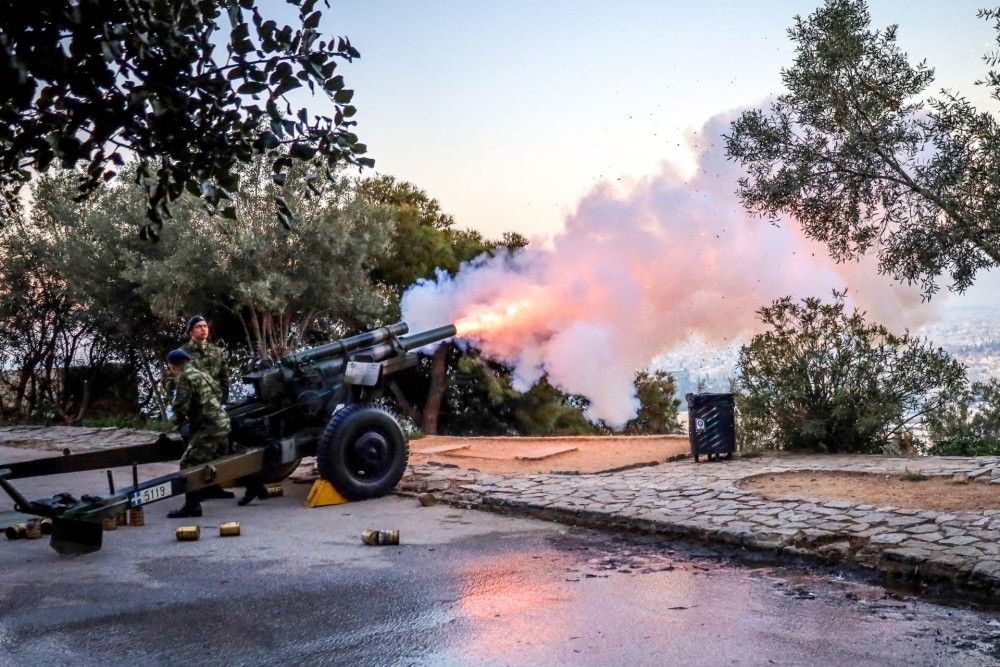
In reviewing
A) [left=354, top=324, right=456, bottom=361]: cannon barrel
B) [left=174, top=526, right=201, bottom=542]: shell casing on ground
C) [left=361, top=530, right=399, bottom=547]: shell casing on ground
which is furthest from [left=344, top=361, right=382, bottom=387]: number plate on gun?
[left=361, top=530, right=399, bottom=547]: shell casing on ground

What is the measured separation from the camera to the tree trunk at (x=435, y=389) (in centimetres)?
2431

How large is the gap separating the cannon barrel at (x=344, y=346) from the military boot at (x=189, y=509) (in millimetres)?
1817

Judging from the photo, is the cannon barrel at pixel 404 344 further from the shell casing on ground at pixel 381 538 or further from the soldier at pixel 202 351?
Result: the shell casing on ground at pixel 381 538

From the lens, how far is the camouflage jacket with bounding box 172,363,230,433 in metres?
9.21

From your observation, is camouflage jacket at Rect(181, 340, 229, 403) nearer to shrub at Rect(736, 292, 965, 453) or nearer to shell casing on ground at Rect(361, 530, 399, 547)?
shell casing on ground at Rect(361, 530, 399, 547)

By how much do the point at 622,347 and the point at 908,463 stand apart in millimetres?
5512

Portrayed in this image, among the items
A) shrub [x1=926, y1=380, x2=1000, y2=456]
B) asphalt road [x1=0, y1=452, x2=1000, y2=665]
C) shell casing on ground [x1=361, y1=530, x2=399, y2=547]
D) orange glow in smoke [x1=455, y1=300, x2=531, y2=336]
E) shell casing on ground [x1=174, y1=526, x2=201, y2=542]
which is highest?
orange glow in smoke [x1=455, y1=300, x2=531, y2=336]

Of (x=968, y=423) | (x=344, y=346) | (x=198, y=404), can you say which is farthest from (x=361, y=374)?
(x=968, y=423)

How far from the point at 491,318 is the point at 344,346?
395 cm

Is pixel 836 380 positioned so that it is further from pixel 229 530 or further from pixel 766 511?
pixel 229 530

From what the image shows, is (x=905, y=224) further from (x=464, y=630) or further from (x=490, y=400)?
(x=490, y=400)

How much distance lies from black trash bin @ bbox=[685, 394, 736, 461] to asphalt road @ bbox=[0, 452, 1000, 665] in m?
4.41

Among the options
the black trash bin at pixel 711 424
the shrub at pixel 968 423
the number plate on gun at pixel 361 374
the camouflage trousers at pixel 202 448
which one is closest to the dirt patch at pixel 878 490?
the black trash bin at pixel 711 424

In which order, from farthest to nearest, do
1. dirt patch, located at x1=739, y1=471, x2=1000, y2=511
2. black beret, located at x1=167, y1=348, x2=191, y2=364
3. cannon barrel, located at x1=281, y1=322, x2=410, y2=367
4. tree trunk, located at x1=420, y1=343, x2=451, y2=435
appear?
tree trunk, located at x1=420, y1=343, x2=451, y2=435 < cannon barrel, located at x1=281, y1=322, x2=410, y2=367 < black beret, located at x1=167, y1=348, x2=191, y2=364 < dirt patch, located at x1=739, y1=471, x2=1000, y2=511
